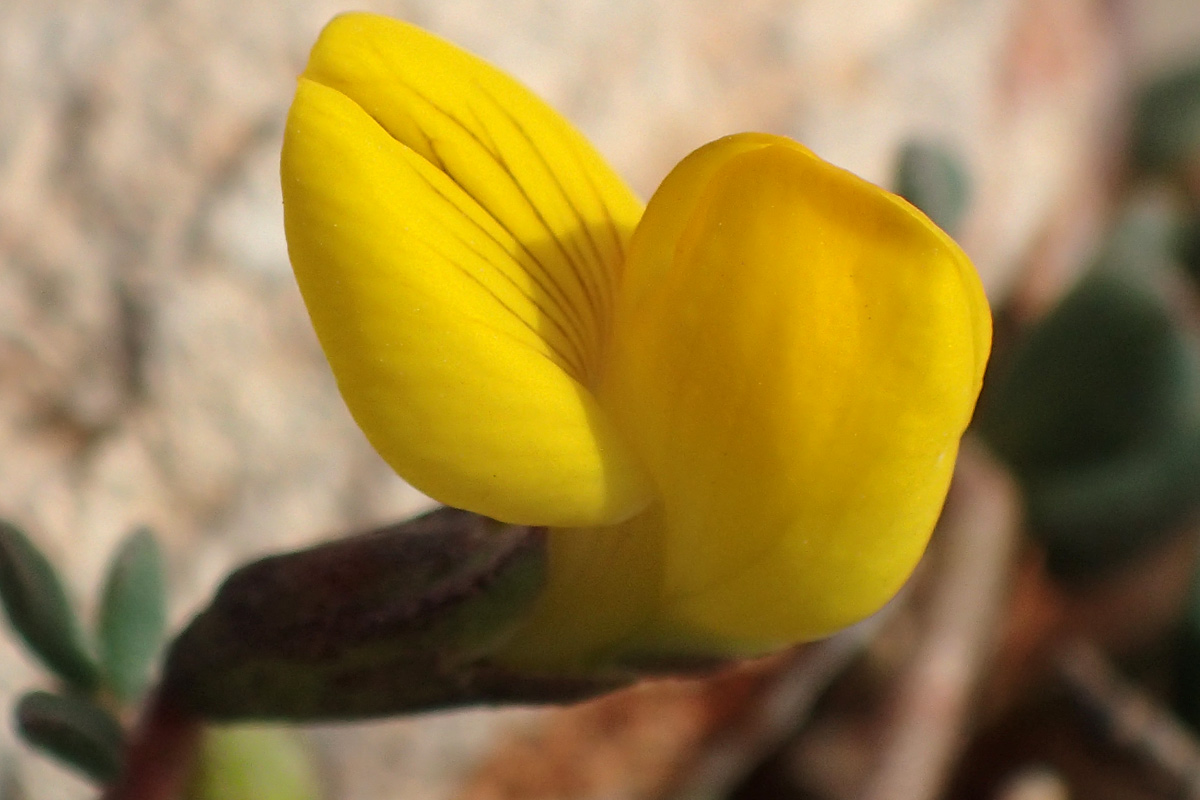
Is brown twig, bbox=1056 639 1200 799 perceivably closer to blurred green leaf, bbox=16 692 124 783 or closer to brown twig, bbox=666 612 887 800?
brown twig, bbox=666 612 887 800

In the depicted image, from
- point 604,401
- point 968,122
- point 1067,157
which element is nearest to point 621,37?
point 968,122

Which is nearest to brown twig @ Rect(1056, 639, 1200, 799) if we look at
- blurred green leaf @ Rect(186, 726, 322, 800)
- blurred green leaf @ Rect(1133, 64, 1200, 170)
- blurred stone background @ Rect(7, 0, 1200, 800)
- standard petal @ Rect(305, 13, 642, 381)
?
blurred stone background @ Rect(7, 0, 1200, 800)

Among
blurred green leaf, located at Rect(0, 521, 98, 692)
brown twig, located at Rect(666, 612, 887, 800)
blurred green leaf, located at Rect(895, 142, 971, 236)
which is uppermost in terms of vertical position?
blurred green leaf, located at Rect(895, 142, 971, 236)

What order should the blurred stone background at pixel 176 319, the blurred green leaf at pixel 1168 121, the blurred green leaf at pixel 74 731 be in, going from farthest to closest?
the blurred green leaf at pixel 1168 121 → the blurred stone background at pixel 176 319 → the blurred green leaf at pixel 74 731

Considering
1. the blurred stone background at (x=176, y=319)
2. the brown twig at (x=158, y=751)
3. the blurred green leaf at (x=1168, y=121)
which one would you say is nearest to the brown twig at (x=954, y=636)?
the blurred stone background at (x=176, y=319)

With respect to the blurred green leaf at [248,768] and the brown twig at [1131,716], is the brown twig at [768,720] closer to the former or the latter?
the brown twig at [1131,716]

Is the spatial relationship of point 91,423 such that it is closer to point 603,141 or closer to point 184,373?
point 184,373
